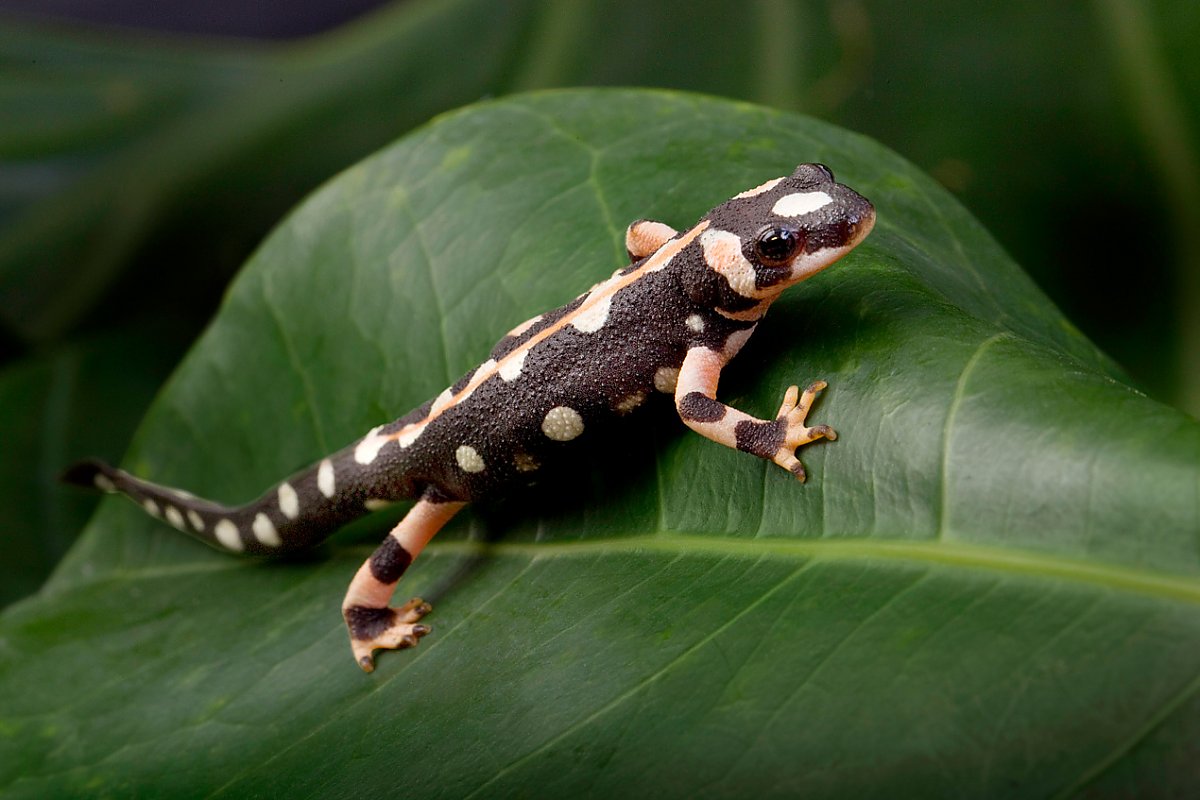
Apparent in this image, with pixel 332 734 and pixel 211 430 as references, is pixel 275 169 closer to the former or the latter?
pixel 211 430

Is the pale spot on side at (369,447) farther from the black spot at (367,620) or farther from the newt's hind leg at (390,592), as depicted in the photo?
the black spot at (367,620)

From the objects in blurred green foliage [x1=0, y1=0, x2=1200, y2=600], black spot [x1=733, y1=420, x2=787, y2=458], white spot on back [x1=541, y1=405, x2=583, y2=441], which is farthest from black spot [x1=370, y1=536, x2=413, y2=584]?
blurred green foliage [x1=0, y1=0, x2=1200, y2=600]

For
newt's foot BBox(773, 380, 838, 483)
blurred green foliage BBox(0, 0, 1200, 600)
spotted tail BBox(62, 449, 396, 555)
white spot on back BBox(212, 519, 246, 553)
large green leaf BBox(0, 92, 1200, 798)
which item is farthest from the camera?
blurred green foliage BBox(0, 0, 1200, 600)

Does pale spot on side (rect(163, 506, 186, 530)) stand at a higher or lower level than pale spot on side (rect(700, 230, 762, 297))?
lower

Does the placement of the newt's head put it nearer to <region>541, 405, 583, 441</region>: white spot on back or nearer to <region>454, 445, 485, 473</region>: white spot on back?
<region>541, 405, 583, 441</region>: white spot on back

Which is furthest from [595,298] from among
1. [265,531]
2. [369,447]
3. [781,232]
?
[265,531]

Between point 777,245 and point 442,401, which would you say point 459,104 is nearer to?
point 442,401

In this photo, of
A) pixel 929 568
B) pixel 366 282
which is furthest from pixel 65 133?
pixel 929 568
